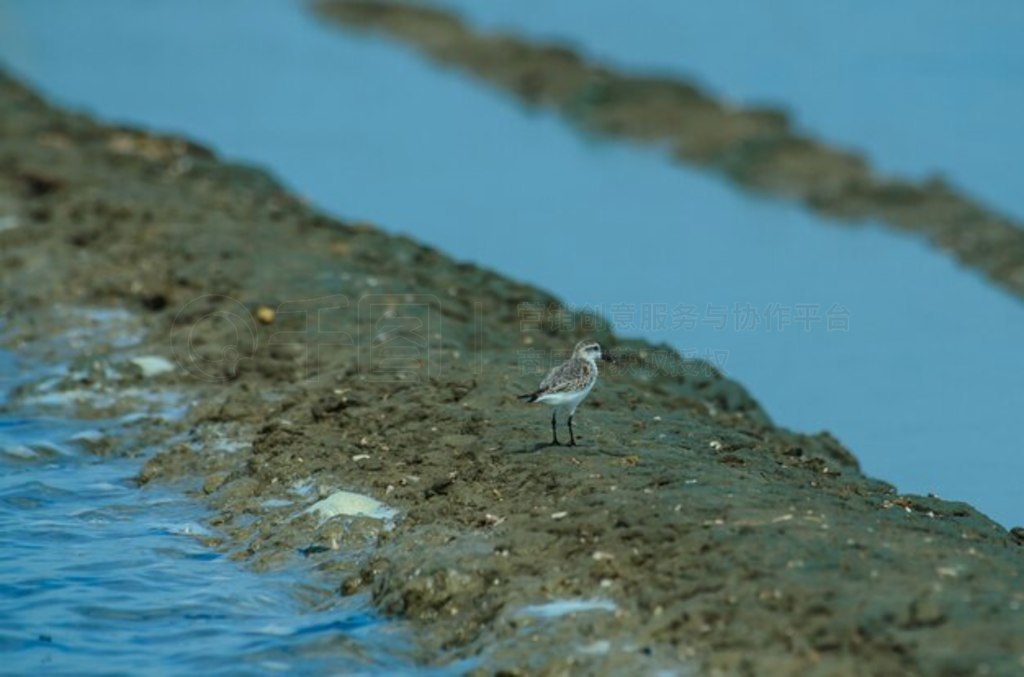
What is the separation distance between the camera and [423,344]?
547 inches

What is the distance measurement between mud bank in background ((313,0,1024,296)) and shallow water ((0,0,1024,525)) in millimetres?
417

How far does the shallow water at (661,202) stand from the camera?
49.0 feet

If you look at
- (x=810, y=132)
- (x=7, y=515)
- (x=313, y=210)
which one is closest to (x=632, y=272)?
(x=313, y=210)

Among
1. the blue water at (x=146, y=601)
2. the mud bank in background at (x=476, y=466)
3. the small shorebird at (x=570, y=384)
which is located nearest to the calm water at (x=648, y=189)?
the blue water at (x=146, y=601)

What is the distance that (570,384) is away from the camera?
35.3 ft

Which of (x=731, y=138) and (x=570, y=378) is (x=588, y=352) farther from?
(x=731, y=138)

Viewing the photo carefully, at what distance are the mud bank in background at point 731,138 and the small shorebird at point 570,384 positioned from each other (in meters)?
8.06

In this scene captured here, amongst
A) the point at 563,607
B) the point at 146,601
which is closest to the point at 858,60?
the point at 146,601

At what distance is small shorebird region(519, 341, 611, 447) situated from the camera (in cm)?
1070

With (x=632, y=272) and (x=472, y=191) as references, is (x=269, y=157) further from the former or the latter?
(x=632, y=272)

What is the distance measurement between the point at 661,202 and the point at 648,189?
2.70 ft

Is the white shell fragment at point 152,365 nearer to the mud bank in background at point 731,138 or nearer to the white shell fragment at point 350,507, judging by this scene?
the white shell fragment at point 350,507

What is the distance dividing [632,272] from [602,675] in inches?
432

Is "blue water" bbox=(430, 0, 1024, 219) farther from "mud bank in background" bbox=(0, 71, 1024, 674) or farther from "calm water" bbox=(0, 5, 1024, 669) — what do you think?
"mud bank in background" bbox=(0, 71, 1024, 674)
